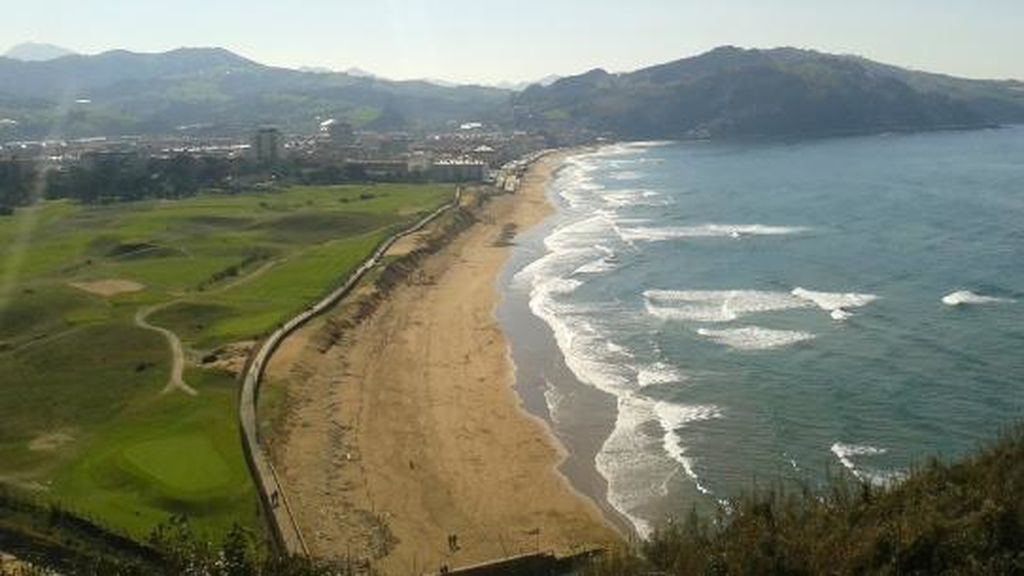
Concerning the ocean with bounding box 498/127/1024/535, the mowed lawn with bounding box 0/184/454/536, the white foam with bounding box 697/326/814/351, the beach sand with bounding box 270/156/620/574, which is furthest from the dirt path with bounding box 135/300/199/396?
the white foam with bounding box 697/326/814/351

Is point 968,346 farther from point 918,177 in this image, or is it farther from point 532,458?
point 918,177

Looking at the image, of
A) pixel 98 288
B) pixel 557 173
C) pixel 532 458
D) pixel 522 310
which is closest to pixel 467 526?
pixel 532 458

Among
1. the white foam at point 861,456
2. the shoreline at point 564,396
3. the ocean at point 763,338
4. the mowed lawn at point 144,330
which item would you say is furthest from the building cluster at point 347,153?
the white foam at point 861,456

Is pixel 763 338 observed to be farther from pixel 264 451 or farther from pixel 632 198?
pixel 632 198

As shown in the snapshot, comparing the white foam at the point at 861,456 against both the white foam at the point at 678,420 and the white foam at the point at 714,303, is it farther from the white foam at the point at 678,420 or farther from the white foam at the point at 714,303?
the white foam at the point at 714,303

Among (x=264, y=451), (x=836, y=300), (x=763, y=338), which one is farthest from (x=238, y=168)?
(x=264, y=451)
